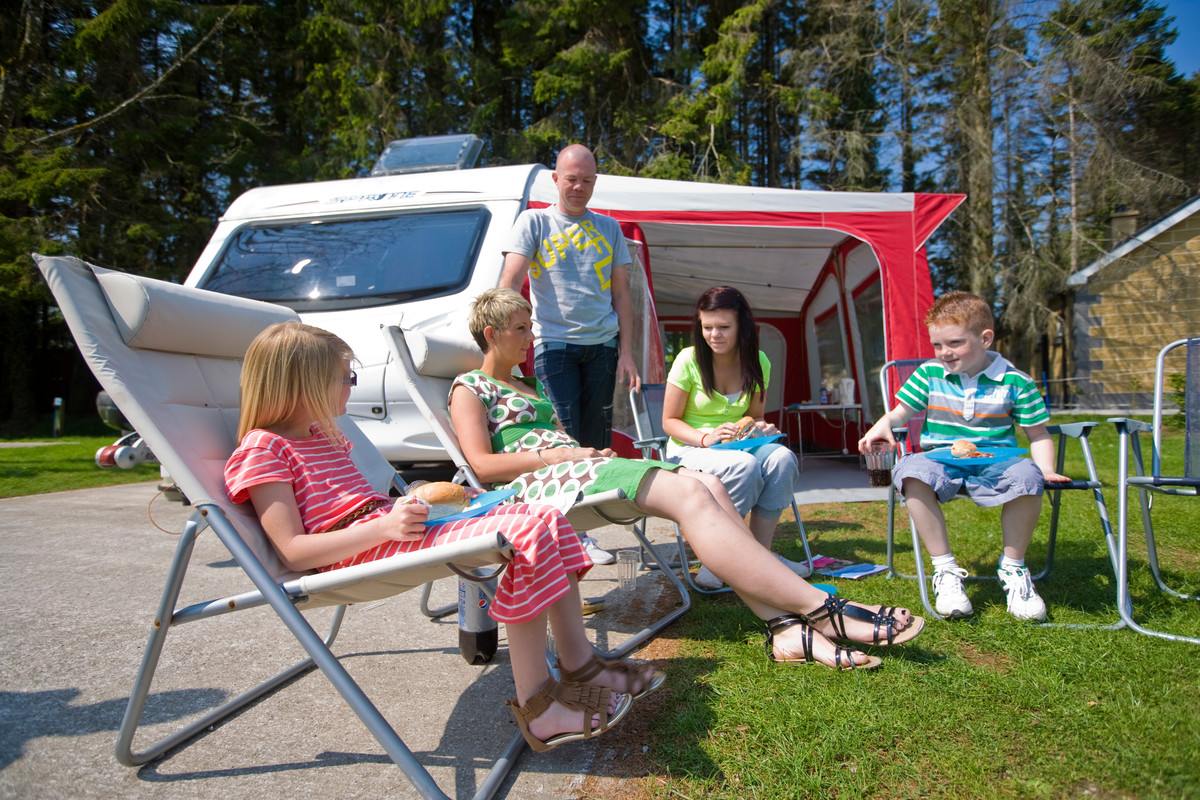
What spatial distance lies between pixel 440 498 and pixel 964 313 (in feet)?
6.65

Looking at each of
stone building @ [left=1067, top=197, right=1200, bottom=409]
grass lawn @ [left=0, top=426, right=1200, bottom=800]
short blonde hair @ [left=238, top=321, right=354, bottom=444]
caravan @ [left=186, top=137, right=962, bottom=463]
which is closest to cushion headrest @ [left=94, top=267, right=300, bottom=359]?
short blonde hair @ [left=238, top=321, right=354, bottom=444]

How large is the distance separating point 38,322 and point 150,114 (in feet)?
19.0

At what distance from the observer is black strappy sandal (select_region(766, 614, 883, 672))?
1.98 m

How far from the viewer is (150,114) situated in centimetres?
1439

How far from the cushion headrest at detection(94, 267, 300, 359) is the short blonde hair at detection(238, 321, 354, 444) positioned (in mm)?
271

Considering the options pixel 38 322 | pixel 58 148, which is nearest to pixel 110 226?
pixel 58 148

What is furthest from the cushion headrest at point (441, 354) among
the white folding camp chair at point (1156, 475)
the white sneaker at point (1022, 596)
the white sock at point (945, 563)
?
the white folding camp chair at point (1156, 475)

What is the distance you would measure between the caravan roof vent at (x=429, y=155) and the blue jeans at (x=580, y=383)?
3.01m

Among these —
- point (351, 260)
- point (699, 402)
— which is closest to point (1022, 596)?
point (699, 402)

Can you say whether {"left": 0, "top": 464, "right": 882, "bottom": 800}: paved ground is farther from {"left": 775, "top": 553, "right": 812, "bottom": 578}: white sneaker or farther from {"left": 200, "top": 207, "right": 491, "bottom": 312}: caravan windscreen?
{"left": 200, "top": 207, "right": 491, "bottom": 312}: caravan windscreen

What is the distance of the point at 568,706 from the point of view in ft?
5.35

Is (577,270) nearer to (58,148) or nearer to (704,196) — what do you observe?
(704,196)

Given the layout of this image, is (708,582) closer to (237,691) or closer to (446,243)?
(237,691)

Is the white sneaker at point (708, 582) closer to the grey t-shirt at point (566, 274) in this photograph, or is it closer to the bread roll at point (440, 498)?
the grey t-shirt at point (566, 274)
